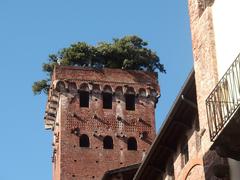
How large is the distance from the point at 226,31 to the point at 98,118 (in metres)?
31.6

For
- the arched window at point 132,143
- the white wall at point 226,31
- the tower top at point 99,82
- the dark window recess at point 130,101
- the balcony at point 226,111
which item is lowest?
the balcony at point 226,111

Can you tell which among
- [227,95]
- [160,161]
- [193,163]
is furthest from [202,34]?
[160,161]

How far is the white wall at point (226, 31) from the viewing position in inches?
514

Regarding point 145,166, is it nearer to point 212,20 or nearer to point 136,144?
point 212,20

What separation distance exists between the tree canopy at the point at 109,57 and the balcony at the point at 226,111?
34.5m

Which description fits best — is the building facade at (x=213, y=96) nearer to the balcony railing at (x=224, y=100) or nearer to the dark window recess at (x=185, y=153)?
the balcony railing at (x=224, y=100)

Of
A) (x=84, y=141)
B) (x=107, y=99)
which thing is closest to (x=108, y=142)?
(x=84, y=141)

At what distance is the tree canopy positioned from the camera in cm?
4753

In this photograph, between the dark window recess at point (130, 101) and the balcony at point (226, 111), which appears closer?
the balcony at point (226, 111)

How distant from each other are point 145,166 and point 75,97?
25.5 meters

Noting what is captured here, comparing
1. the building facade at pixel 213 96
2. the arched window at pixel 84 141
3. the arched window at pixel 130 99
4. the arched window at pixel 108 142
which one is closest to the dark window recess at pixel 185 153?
the building facade at pixel 213 96

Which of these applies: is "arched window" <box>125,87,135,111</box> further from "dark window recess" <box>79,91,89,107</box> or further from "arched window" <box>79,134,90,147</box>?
"arched window" <box>79,134,90,147</box>

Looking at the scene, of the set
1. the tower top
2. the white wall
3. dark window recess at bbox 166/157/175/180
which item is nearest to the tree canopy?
the tower top

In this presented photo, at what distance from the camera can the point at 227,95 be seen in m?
12.3
